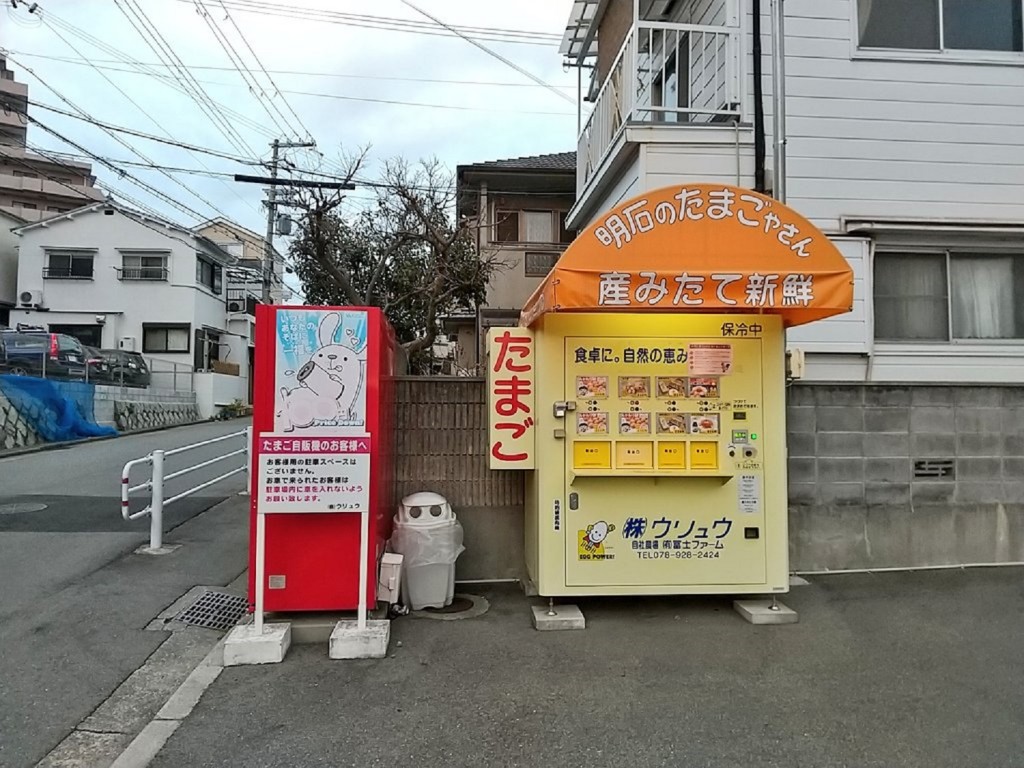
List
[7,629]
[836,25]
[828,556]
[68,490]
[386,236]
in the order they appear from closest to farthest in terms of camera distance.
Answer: [7,629] → [828,556] → [836,25] → [68,490] → [386,236]

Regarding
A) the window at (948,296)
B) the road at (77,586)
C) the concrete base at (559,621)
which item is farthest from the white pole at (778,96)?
the road at (77,586)

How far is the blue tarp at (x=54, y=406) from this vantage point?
15.8 metres

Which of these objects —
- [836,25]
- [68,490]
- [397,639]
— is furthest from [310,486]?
[68,490]

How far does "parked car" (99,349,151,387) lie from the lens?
69.0 feet

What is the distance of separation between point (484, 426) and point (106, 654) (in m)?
3.07

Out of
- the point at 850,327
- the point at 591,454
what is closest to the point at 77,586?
the point at 591,454

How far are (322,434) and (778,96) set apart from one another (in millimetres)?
5143

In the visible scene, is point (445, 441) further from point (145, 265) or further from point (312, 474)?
point (145, 265)

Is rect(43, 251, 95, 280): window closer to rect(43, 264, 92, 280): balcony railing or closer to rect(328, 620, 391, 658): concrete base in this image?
rect(43, 264, 92, 280): balcony railing

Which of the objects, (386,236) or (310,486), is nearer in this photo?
(310,486)

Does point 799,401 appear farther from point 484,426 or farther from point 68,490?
point 68,490

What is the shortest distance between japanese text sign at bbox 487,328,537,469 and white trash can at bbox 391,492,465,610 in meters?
0.58

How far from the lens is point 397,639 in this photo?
4.61 meters

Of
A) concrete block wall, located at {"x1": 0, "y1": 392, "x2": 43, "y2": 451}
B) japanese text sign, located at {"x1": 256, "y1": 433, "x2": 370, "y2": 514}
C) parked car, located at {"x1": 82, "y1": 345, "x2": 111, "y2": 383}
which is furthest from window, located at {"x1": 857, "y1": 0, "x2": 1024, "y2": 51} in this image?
parked car, located at {"x1": 82, "y1": 345, "x2": 111, "y2": 383}
